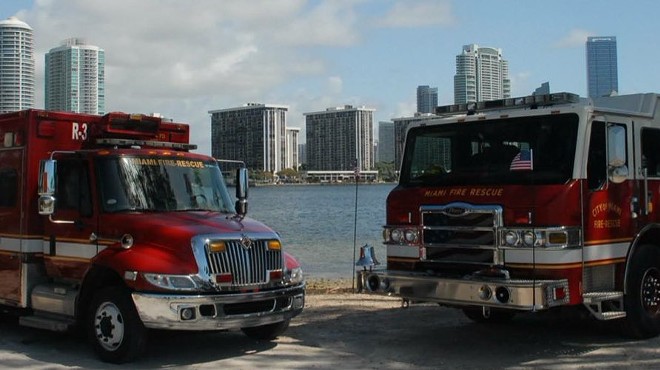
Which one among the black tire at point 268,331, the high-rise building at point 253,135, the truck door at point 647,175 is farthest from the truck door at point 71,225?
the high-rise building at point 253,135

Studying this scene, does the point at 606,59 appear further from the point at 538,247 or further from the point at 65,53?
the point at 65,53

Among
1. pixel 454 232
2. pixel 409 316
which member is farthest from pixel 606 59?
pixel 454 232

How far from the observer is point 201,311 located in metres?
7.46

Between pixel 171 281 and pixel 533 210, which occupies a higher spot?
pixel 533 210

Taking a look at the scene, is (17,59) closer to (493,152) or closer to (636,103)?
(493,152)

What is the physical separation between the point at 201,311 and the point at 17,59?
1312 cm

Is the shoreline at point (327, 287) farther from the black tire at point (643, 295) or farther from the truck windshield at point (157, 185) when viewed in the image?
the black tire at point (643, 295)

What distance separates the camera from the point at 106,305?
789cm

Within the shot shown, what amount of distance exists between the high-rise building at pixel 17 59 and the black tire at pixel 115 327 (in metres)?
9.50

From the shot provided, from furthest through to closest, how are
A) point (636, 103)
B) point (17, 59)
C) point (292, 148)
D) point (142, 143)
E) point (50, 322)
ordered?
point (292, 148) < point (17, 59) < point (142, 143) < point (636, 103) < point (50, 322)

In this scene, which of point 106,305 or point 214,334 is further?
point 214,334

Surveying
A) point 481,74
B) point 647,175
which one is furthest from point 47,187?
point 481,74

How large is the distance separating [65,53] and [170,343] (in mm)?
10461

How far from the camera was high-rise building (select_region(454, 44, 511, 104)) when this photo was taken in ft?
38.1
